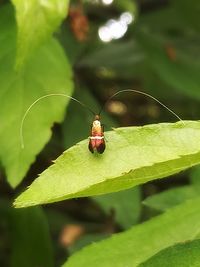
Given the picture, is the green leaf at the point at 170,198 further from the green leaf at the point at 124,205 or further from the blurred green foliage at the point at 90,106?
the green leaf at the point at 124,205

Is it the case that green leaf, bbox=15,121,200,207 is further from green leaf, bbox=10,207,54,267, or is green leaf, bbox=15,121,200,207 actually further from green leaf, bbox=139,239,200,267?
green leaf, bbox=10,207,54,267

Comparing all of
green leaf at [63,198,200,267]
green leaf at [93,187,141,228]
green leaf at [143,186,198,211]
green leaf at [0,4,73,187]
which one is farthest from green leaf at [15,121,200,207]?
green leaf at [93,187,141,228]

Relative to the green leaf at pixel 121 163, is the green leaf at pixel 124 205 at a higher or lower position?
lower

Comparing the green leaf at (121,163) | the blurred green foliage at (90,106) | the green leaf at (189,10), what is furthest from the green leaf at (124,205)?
the green leaf at (121,163)

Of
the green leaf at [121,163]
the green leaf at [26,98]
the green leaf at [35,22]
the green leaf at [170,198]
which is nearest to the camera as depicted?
the green leaf at [121,163]

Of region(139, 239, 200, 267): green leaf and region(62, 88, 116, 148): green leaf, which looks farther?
region(62, 88, 116, 148): green leaf

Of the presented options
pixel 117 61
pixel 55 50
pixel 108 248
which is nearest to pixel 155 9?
pixel 117 61
